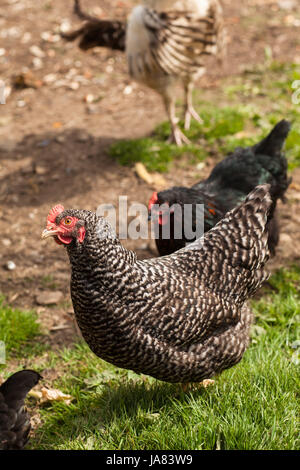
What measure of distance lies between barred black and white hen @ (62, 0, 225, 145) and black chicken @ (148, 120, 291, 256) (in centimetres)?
177

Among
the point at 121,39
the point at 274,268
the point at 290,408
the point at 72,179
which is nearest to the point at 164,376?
the point at 290,408

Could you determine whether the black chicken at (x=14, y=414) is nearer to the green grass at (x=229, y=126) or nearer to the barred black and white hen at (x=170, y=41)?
the green grass at (x=229, y=126)

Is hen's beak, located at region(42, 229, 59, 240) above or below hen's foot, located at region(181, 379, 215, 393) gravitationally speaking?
above

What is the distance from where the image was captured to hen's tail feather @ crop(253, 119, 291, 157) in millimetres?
4148

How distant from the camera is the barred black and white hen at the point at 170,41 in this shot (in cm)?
535

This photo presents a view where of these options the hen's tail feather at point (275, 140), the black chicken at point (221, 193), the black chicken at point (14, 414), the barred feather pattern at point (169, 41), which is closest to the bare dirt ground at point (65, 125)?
the black chicken at point (221, 193)

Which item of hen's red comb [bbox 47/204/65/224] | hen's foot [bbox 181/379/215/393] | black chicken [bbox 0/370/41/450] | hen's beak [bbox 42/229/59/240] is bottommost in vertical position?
hen's foot [bbox 181/379/215/393]

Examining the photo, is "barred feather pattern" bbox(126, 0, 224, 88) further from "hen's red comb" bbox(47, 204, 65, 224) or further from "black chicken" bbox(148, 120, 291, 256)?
"hen's red comb" bbox(47, 204, 65, 224)

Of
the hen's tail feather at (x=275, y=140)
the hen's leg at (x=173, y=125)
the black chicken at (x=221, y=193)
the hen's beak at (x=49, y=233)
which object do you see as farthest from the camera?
the hen's leg at (x=173, y=125)

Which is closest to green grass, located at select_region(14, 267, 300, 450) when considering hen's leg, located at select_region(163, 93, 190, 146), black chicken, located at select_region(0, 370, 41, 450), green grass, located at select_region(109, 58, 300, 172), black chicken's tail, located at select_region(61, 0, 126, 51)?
black chicken, located at select_region(0, 370, 41, 450)

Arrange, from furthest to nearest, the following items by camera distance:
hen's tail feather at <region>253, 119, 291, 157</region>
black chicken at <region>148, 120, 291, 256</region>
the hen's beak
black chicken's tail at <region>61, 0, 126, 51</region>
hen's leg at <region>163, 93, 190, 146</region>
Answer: black chicken's tail at <region>61, 0, 126, 51</region>
hen's leg at <region>163, 93, 190, 146</region>
hen's tail feather at <region>253, 119, 291, 157</region>
black chicken at <region>148, 120, 291, 256</region>
the hen's beak

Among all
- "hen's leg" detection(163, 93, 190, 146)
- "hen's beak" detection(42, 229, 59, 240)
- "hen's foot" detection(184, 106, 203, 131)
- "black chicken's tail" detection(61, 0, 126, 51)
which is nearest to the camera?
"hen's beak" detection(42, 229, 59, 240)

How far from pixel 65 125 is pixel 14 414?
486cm
